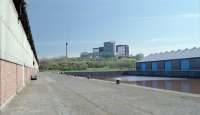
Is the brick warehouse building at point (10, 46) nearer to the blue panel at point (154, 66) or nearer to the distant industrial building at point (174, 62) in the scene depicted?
the distant industrial building at point (174, 62)

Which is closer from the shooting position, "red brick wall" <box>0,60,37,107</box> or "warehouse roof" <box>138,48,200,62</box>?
"red brick wall" <box>0,60,37,107</box>

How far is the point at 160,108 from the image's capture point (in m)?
13.3

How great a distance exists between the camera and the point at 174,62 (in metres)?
76.0

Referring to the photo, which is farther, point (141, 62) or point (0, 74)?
point (141, 62)

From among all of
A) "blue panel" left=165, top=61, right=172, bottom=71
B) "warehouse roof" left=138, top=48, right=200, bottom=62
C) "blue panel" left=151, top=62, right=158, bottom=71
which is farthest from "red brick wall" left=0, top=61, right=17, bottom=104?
"blue panel" left=151, top=62, right=158, bottom=71

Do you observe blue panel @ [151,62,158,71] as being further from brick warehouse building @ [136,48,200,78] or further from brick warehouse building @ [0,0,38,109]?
brick warehouse building @ [0,0,38,109]

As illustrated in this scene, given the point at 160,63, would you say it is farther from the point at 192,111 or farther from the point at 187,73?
the point at 192,111

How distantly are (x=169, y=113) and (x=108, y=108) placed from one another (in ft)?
9.26

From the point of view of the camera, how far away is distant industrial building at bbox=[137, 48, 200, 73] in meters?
68.2

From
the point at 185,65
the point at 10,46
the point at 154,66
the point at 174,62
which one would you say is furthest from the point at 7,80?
the point at 154,66

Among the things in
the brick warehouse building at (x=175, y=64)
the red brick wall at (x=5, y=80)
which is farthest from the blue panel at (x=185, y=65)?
the red brick wall at (x=5, y=80)

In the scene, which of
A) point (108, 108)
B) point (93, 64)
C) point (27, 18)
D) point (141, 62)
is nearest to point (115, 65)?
point (93, 64)

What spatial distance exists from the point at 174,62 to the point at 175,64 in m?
0.74

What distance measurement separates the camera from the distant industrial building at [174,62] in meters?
68.2
